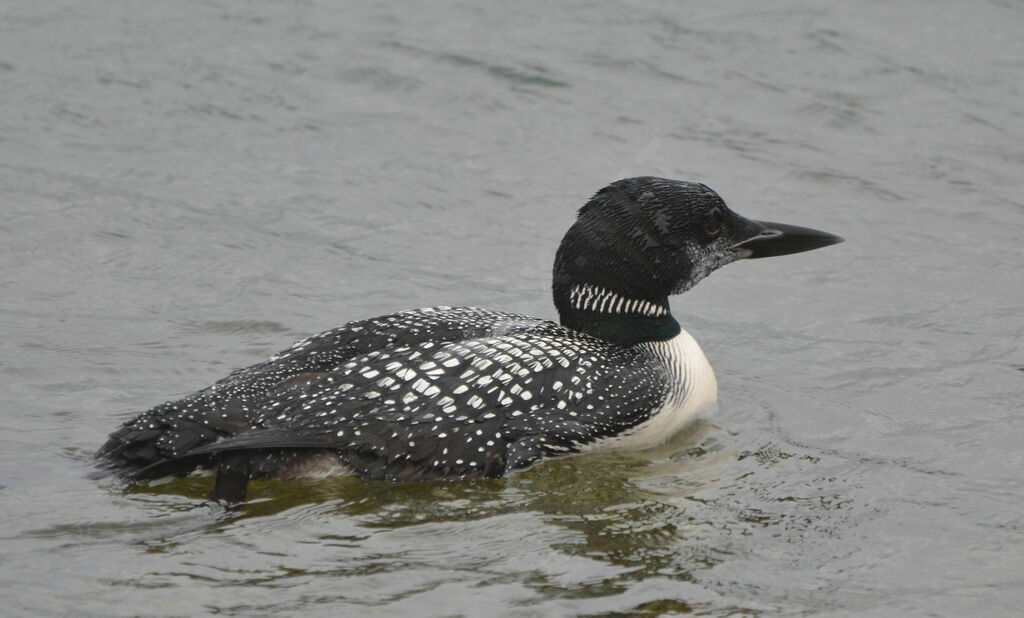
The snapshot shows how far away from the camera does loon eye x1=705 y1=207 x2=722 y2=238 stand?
19.5 feet

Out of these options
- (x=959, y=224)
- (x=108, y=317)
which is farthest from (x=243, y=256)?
(x=959, y=224)

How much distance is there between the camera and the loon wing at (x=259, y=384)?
17.0ft

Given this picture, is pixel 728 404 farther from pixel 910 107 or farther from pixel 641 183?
pixel 910 107

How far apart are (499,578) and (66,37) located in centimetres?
691

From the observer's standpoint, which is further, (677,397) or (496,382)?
(677,397)

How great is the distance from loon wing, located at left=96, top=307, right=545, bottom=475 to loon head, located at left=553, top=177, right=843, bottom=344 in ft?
0.83

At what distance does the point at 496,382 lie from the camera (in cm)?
539

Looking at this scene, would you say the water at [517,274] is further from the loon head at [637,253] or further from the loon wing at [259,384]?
the loon head at [637,253]

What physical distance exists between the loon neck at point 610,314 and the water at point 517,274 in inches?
18.0

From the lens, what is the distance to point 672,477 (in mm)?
5527

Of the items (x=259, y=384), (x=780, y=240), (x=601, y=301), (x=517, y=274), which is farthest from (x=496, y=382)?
(x=517, y=274)

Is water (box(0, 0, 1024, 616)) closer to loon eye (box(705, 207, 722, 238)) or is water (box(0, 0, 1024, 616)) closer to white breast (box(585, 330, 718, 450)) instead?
white breast (box(585, 330, 718, 450))

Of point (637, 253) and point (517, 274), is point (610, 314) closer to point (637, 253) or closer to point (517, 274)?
point (637, 253)

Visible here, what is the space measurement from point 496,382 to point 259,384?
873 millimetres
